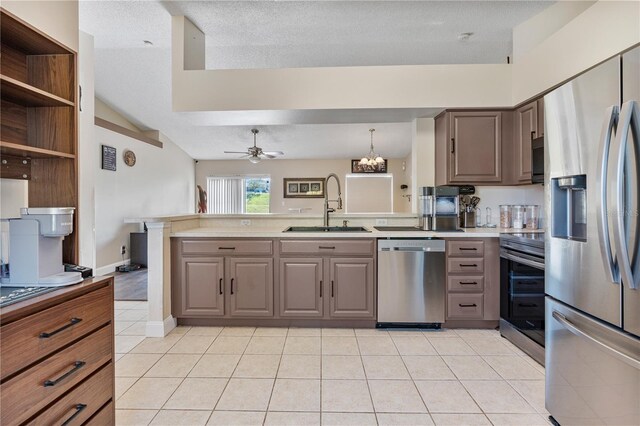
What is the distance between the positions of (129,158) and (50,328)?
225 inches

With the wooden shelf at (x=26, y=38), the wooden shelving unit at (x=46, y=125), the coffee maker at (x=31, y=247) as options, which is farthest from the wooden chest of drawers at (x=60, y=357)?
the wooden shelf at (x=26, y=38)

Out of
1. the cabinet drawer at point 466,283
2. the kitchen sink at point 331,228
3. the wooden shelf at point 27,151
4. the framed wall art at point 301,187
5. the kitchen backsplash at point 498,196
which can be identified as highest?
the framed wall art at point 301,187

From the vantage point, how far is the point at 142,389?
1.95 metres

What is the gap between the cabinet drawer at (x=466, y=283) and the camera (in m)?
2.82

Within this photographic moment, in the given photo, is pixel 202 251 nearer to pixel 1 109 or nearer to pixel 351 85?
pixel 1 109

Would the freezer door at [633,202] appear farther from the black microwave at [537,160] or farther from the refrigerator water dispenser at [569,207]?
the black microwave at [537,160]

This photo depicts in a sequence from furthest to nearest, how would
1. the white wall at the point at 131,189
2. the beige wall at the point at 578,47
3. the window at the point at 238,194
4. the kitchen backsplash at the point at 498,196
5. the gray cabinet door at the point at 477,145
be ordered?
1. the window at the point at 238,194
2. the white wall at the point at 131,189
3. the kitchen backsplash at the point at 498,196
4. the gray cabinet door at the point at 477,145
5. the beige wall at the point at 578,47

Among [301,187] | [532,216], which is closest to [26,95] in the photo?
[532,216]

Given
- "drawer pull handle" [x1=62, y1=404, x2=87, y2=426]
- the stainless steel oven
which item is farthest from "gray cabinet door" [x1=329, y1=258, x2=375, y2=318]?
"drawer pull handle" [x1=62, y1=404, x2=87, y2=426]

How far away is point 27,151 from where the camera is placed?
1307 millimetres

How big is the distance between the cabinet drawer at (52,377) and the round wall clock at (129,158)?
5402 millimetres

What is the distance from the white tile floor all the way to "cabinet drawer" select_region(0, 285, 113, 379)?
29.0 inches

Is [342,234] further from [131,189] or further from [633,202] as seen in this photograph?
[131,189]

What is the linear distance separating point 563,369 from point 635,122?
1131mm
